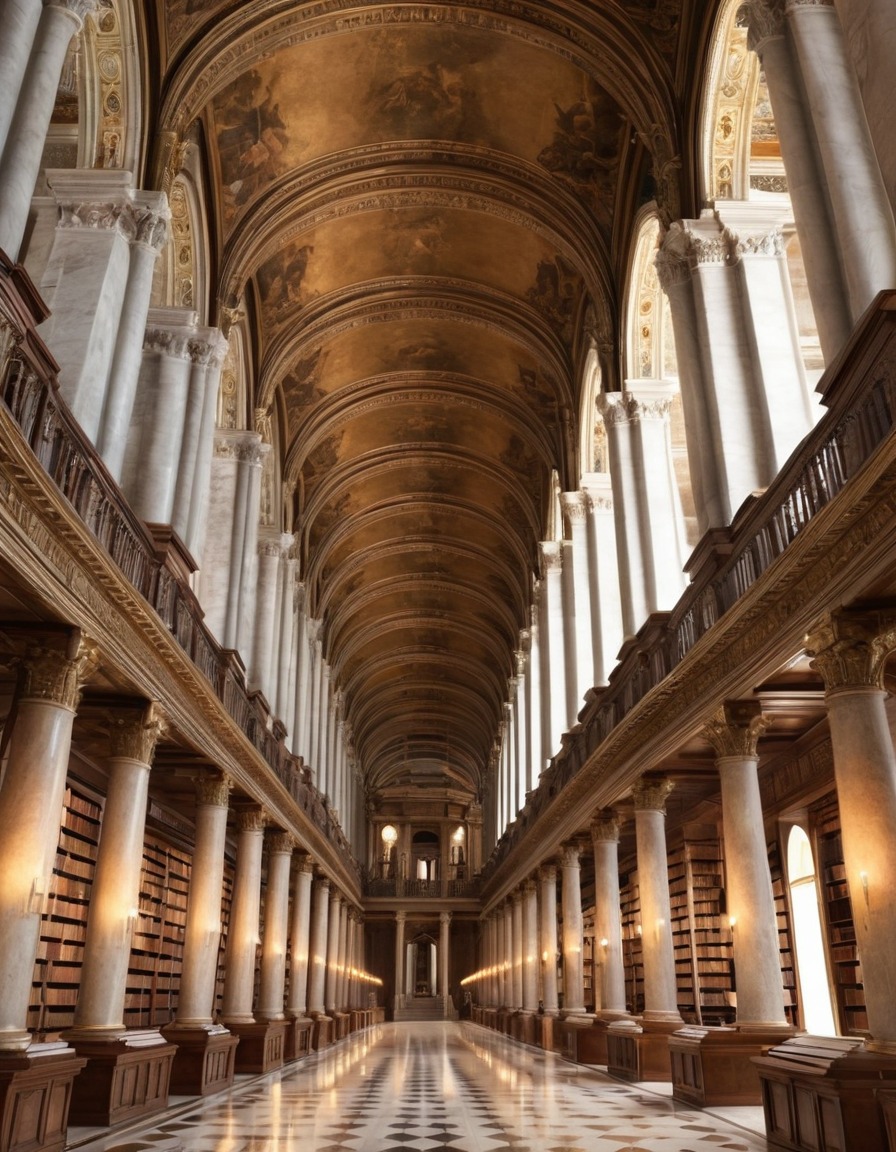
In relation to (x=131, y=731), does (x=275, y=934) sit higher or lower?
lower

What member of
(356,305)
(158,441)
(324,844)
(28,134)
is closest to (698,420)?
(158,441)

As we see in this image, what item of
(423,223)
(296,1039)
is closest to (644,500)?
(423,223)

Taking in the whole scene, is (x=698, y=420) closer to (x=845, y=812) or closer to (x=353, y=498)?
(x=845, y=812)

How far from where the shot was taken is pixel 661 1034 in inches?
454

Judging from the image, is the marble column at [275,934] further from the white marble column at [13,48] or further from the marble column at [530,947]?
the white marble column at [13,48]

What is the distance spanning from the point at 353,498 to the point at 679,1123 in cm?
2192

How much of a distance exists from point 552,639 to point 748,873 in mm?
14244

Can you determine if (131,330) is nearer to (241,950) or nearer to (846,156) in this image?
(846,156)

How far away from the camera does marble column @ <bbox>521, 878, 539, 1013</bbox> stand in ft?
73.6

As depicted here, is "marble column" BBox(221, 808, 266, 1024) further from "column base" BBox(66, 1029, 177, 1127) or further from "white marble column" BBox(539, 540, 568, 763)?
"white marble column" BBox(539, 540, 568, 763)

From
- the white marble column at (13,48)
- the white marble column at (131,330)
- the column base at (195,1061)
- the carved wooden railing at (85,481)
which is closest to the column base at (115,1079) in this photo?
the column base at (195,1061)

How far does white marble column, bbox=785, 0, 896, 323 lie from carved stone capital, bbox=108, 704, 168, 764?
7.35 meters

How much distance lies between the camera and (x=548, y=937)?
20234 mm

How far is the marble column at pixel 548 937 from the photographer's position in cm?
1966
